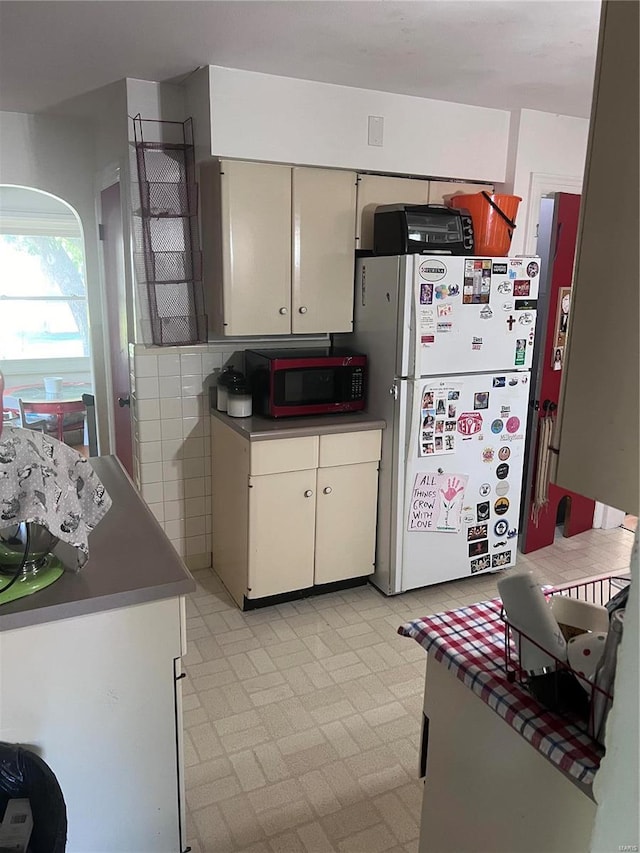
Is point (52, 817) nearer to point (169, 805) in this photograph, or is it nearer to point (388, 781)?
point (169, 805)

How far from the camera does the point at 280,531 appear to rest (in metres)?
3.07

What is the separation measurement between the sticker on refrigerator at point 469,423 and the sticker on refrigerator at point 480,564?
708 millimetres

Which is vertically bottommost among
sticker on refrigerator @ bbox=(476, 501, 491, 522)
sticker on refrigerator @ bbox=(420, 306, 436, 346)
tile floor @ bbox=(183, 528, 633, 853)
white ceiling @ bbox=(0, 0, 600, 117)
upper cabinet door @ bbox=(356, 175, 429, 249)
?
tile floor @ bbox=(183, 528, 633, 853)

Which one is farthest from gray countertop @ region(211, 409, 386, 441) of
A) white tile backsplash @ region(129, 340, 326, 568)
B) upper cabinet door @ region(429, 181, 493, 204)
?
upper cabinet door @ region(429, 181, 493, 204)

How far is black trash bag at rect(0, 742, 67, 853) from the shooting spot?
4.29 ft

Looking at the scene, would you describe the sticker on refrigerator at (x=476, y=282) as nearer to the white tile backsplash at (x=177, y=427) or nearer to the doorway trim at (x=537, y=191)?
the doorway trim at (x=537, y=191)

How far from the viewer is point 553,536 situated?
13.1 feet

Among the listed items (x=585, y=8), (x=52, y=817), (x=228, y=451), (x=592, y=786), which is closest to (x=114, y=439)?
(x=228, y=451)

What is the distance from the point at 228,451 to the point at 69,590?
172 cm

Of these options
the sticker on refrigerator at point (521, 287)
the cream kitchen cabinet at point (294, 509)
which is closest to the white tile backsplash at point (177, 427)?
the cream kitchen cabinet at point (294, 509)

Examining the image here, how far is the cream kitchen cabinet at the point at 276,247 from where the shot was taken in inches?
116

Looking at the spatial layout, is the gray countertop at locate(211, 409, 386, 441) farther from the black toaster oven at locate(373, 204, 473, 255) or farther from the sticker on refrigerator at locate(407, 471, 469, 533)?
the black toaster oven at locate(373, 204, 473, 255)

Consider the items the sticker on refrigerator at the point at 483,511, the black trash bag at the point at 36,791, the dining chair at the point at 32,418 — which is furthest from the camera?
the dining chair at the point at 32,418

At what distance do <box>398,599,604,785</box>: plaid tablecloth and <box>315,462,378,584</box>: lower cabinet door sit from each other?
168 centimetres
